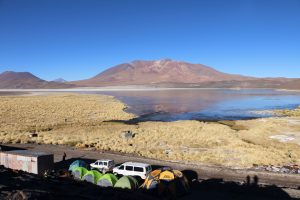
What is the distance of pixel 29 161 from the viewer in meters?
19.9

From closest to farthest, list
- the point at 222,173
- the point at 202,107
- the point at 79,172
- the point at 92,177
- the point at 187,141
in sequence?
the point at 92,177 < the point at 79,172 < the point at 222,173 < the point at 187,141 < the point at 202,107

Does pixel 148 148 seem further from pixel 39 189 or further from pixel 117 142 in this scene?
pixel 39 189

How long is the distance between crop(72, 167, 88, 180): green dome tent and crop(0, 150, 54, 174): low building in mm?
1809

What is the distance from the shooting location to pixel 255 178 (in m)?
20.6

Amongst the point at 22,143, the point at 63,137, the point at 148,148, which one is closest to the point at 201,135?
the point at 148,148

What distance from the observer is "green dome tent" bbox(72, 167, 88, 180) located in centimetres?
1963

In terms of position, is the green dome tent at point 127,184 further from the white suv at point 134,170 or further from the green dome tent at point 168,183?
the white suv at point 134,170

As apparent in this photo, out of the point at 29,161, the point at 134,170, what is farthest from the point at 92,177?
the point at 29,161

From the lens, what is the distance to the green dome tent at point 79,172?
19634 mm

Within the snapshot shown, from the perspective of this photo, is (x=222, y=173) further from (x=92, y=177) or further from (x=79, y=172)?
(x=79, y=172)

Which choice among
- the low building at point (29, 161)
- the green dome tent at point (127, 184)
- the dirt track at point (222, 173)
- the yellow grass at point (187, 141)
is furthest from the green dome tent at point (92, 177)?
the yellow grass at point (187, 141)

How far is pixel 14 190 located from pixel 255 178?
1425cm

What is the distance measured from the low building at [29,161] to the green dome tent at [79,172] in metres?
1.81

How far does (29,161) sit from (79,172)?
10.2ft
